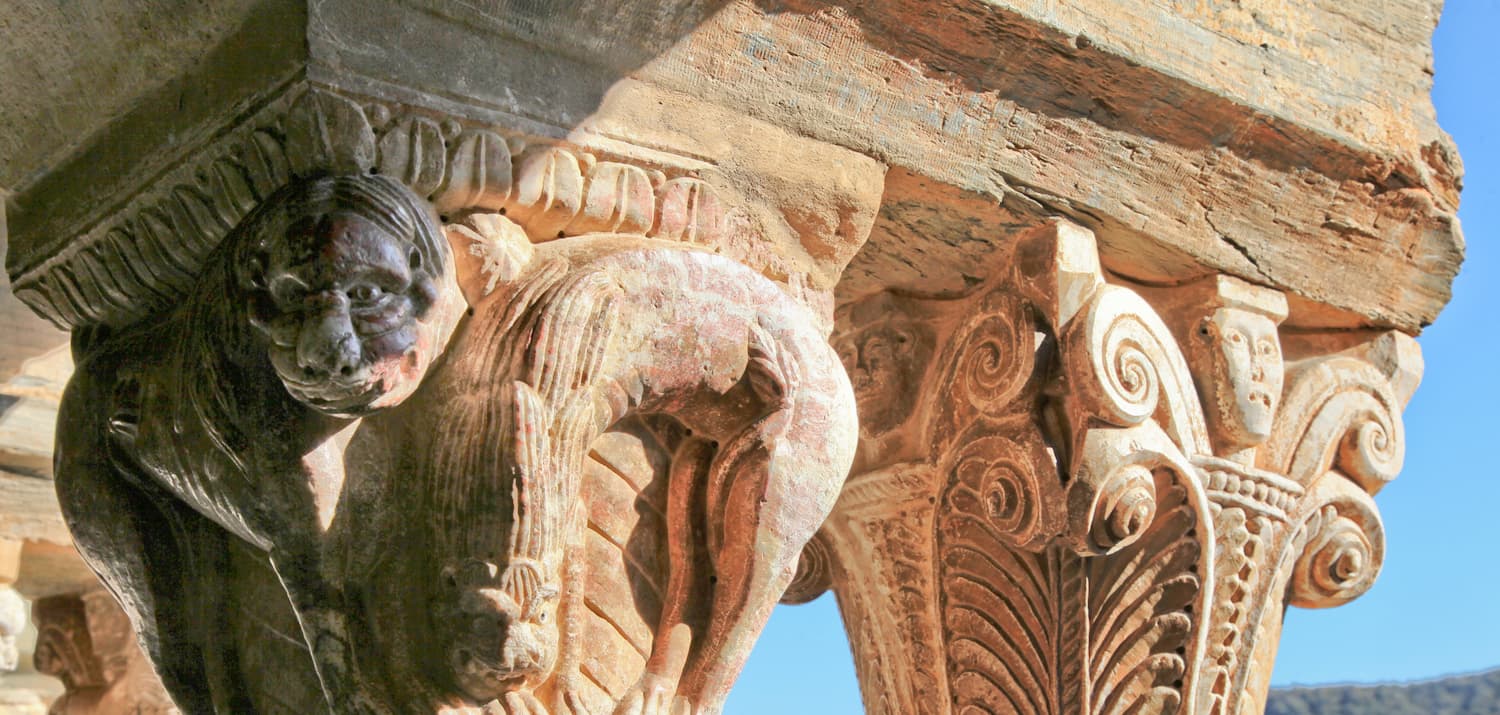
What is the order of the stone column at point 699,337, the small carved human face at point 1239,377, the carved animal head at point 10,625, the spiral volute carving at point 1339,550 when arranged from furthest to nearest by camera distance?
1. the carved animal head at point 10,625
2. the spiral volute carving at point 1339,550
3. the small carved human face at point 1239,377
4. the stone column at point 699,337

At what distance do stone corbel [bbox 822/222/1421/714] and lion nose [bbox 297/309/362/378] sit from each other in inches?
50.5

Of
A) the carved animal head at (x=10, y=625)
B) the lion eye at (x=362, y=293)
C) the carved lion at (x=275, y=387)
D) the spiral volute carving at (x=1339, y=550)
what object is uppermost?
the spiral volute carving at (x=1339, y=550)

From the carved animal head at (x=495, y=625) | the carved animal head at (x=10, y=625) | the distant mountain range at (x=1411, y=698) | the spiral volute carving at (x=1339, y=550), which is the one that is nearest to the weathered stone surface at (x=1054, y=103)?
the spiral volute carving at (x=1339, y=550)

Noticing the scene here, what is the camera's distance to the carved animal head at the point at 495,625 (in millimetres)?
1850

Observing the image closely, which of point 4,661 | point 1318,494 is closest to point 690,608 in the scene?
point 1318,494

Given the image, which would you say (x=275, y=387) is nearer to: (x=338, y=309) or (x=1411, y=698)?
(x=338, y=309)

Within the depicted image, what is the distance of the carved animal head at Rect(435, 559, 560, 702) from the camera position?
1.85 m

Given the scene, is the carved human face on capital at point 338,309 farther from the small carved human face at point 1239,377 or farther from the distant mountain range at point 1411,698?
the distant mountain range at point 1411,698

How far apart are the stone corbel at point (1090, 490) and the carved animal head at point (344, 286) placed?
119cm

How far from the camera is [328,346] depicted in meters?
1.75

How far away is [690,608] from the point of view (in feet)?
7.07

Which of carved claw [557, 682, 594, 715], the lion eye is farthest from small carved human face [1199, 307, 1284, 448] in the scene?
the lion eye

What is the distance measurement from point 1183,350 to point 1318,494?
0.39 metres

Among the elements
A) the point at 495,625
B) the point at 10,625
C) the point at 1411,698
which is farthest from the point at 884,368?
the point at 1411,698
